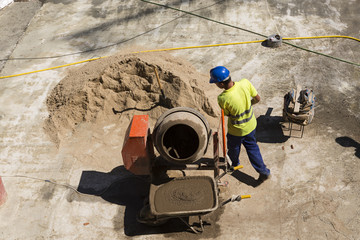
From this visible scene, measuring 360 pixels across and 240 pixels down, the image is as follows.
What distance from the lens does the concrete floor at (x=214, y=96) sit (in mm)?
5279

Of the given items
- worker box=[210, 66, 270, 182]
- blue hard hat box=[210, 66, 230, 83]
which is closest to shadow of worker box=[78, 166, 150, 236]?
worker box=[210, 66, 270, 182]

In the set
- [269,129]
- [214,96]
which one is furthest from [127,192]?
[269,129]

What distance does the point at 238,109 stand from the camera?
199 inches

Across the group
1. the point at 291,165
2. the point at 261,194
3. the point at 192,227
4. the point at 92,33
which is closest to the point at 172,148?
the point at 192,227

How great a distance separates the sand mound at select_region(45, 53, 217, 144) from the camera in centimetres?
683

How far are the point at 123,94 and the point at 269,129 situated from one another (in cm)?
297

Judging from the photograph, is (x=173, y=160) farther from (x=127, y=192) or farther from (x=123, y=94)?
(x=123, y=94)

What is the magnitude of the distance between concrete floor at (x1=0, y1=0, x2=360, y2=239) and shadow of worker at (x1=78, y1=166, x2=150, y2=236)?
0.32 ft

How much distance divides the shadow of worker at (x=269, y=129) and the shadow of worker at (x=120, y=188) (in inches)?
90.9

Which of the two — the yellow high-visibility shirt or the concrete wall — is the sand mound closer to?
the yellow high-visibility shirt

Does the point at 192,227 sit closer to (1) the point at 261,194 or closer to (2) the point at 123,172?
(1) the point at 261,194

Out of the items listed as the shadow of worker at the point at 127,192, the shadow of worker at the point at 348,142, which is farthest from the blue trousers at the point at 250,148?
the shadow of worker at the point at 348,142

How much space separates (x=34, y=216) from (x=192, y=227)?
8.23 feet

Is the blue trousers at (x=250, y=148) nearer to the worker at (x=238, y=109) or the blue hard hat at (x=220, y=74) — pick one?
the worker at (x=238, y=109)
